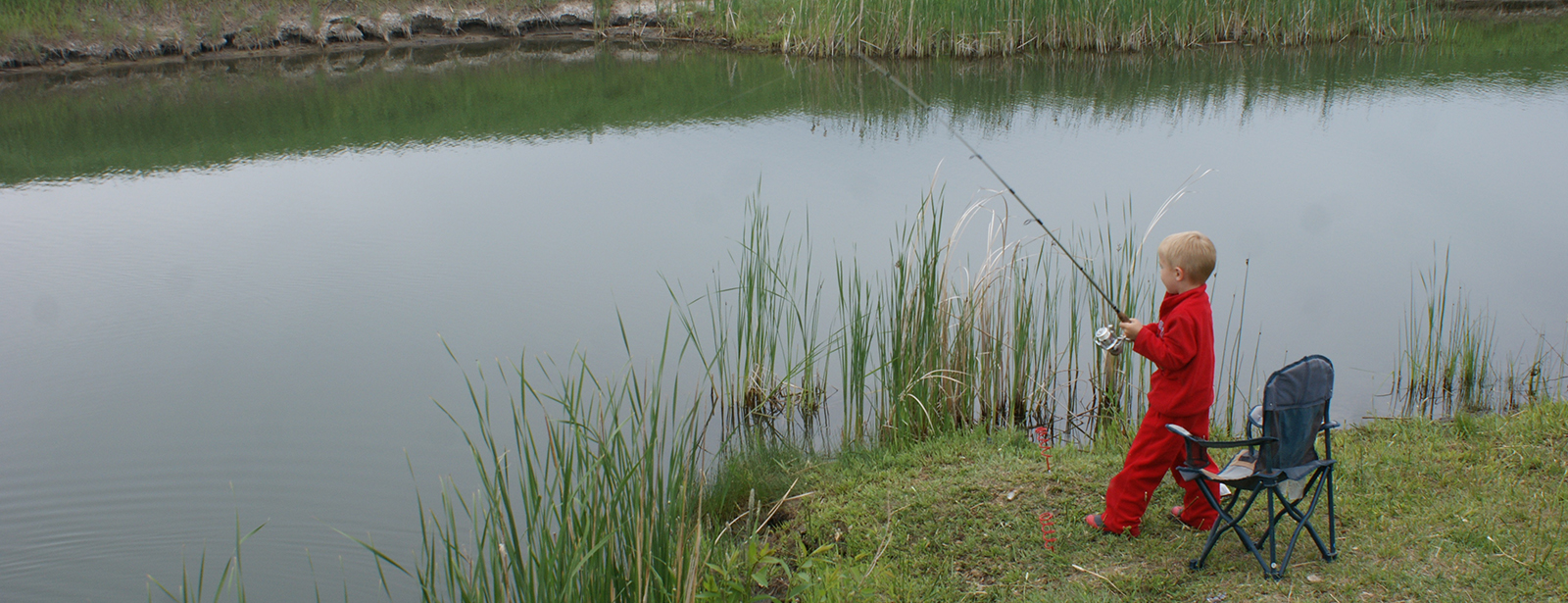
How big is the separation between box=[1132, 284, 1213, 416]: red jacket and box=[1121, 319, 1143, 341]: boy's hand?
0.02 metres

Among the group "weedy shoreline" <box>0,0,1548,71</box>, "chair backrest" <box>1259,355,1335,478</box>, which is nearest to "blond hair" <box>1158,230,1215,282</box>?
"chair backrest" <box>1259,355,1335,478</box>

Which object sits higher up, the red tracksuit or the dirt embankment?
the dirt embankment

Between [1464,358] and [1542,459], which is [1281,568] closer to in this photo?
[1542,459]

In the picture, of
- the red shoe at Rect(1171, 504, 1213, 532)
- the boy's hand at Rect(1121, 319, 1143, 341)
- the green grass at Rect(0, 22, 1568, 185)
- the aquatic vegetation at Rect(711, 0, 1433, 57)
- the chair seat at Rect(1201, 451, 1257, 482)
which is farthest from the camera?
the aquatic vegetation at Rect(711, 0, 1433, 57)

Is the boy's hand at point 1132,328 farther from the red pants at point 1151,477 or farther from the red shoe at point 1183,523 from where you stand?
the red shoe at point 1183,523

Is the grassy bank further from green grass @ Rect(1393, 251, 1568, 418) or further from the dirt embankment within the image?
green grass @ Rect(1393, 251, 1568, 418)

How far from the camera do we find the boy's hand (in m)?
2.35

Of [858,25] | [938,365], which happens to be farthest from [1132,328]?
[858,25]

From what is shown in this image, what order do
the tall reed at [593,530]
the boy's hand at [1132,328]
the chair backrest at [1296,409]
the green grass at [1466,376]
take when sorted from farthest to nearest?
the green grass at [1466,376]
the boy's hand at [1132,328]
the chair backrest at [1296,409]
the tall reed at [593,530]

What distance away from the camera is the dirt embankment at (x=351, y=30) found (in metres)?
12.2

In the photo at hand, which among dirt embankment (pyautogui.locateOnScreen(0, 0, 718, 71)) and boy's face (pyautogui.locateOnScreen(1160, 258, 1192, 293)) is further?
dirt embankment (pyautogui.locateOnScreen(0, 0, 718, 71))

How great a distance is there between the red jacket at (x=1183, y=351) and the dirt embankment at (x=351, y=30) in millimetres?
11936

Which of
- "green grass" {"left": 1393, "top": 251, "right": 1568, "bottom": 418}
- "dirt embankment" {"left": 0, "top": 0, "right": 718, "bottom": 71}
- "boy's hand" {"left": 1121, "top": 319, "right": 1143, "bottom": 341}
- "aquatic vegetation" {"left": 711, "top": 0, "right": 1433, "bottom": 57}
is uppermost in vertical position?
"dirt embankment" {"left": 0, "top": 0, "right": 718, "bottom": 71}

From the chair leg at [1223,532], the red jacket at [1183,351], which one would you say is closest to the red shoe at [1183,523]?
the chair leg at [1223,532]
